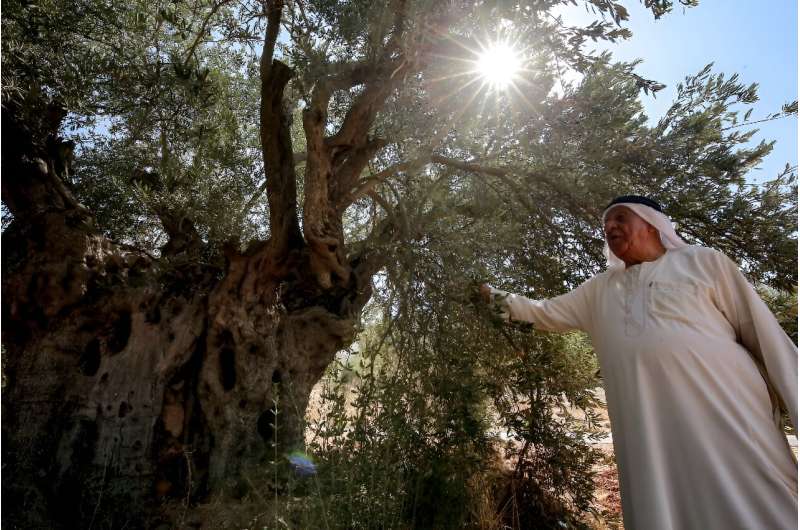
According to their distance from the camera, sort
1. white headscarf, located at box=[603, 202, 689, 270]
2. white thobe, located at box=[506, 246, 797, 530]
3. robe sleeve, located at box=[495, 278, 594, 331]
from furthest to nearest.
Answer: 1. robe sleeve, located at box=[495, 278, 594, 331]
2. white headscarf, located at box=[603, 202, 689, 270]
3. white thobe, located at box=[506, 246, 797, 530]

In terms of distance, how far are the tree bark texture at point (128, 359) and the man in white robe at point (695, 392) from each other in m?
2.62

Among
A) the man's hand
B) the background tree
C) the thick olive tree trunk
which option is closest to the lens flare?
the background tree

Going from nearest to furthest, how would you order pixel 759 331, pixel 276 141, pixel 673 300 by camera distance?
pixel 759 331
pixel 673 300
pixel 276 141

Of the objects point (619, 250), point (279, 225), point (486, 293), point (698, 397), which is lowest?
point (698, 397)

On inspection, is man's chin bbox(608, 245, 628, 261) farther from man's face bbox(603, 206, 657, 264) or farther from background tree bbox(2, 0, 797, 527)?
background tree bbox(2, 0, 797, 527)

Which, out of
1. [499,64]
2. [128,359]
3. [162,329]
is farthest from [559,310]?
[128,359]

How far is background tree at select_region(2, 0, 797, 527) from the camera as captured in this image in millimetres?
3988

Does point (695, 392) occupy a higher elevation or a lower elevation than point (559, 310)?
lower

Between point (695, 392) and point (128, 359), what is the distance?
15.6 feet

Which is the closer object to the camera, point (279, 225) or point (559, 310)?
point (559, 310)

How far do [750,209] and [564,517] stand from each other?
11.0ft

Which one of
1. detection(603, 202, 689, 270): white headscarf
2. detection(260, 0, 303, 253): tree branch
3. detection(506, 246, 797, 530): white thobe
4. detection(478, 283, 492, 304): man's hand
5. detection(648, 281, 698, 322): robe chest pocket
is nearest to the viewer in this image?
detection(506, 246, 797, 530): white thobe

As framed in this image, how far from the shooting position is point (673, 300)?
2.67 meters

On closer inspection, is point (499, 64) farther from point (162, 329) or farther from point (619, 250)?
point (162, 329)
